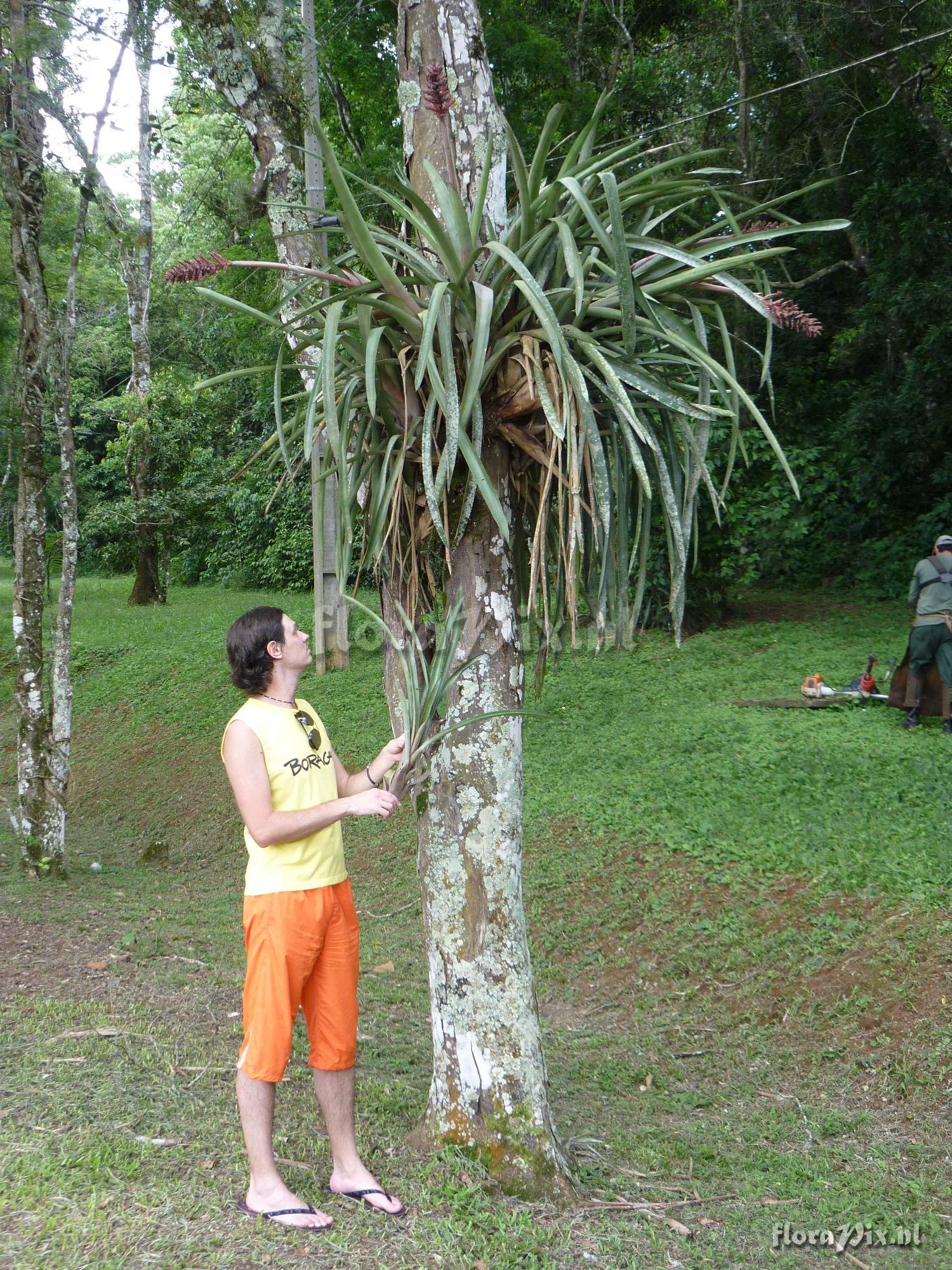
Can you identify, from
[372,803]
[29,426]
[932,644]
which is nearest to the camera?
[372,803]

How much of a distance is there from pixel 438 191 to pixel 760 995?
421cm

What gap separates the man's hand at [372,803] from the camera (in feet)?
9.95

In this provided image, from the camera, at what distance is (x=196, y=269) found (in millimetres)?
3309

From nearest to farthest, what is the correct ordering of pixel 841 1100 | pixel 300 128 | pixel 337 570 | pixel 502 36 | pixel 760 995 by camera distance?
pixel 337 570
pixel 841 1100
pixel 760 995
pixel 300 128
pixel 502 36

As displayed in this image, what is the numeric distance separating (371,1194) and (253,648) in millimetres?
1630

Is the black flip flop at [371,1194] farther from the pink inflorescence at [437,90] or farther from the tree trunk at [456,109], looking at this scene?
the pink inflorescence at [437,90]

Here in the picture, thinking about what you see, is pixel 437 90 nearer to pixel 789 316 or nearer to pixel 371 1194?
pixel 789 316

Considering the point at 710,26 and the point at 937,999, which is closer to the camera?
the point at 937,999

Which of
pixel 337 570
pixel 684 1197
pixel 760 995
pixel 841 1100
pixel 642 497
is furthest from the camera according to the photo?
pixel 760 995

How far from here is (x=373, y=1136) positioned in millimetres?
3783

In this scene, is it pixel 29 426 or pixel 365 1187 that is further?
pixel 29 426

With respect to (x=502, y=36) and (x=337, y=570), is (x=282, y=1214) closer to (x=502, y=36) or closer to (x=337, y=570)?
(x=337, y=570)

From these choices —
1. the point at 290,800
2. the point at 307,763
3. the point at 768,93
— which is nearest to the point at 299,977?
the point at 290,800

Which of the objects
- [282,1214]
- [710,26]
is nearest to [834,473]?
[710,26]
